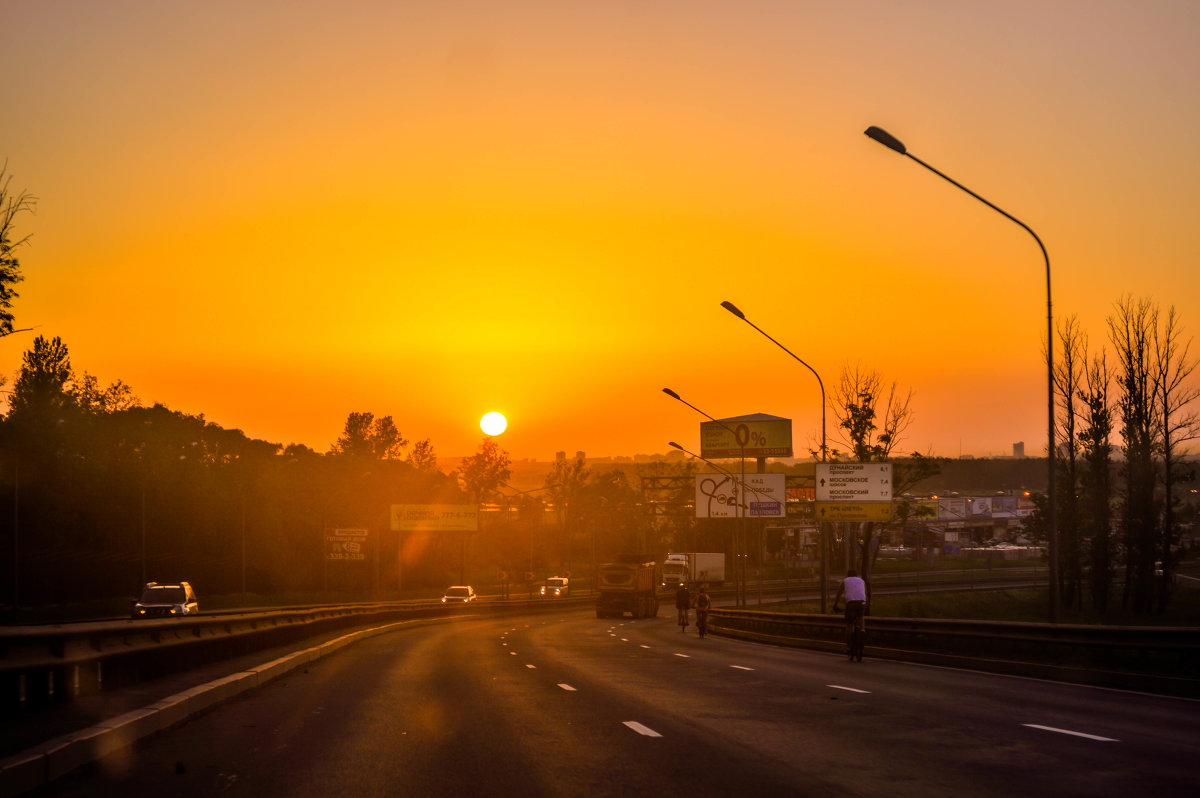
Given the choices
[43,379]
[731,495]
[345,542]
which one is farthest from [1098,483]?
[43,379]

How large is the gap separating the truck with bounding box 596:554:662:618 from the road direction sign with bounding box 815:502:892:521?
27208mm

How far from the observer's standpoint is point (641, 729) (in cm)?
1258

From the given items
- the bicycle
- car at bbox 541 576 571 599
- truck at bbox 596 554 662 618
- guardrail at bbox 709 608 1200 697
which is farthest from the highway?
car at bbox 541 576 571 599

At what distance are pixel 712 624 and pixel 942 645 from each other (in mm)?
27495

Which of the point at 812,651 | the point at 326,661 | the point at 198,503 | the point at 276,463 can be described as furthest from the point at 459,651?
the point at 276,463

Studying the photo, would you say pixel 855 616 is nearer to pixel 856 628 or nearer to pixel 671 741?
pixel 856 628

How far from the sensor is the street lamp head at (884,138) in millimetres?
21188

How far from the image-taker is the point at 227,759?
10469mm

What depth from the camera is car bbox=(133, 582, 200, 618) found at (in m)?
Result: 46.3

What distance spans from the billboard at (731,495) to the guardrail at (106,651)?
53.8 metres

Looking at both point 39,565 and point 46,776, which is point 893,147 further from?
point 39,565

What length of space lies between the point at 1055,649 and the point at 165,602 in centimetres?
3742

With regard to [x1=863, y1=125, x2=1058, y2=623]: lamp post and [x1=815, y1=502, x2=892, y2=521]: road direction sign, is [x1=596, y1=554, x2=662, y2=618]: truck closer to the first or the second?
[x1=815, y1=502, x2=892, y2=521]: road direction sign

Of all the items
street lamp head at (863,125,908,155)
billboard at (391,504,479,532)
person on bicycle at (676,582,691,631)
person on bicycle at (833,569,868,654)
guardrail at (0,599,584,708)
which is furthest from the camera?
billboard at (391,504,479,532)
